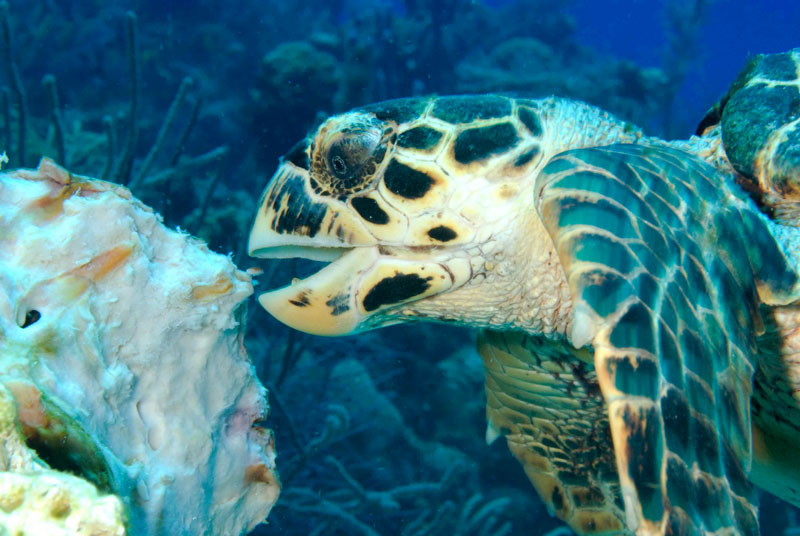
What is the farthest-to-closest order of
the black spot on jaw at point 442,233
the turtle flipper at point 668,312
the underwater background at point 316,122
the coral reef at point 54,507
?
the underwater background at point 316,122, the black spot on jaw at point 442,233, the turtle flipper at point 668,312, the coral reef at point 54,507

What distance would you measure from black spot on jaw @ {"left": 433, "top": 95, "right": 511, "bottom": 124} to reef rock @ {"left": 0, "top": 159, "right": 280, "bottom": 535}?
2.01 feet

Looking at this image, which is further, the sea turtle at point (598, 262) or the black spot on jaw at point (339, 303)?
the black spot on jaw at point (339, 303)

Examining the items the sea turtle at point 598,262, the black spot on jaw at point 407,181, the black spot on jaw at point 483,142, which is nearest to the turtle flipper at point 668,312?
the sea turtle at point 598,262

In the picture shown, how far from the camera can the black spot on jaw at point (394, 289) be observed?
1177 mm

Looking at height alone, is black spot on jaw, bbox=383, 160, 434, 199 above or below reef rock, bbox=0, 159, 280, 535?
above

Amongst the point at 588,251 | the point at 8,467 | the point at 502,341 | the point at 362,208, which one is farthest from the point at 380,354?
the point at 8,467

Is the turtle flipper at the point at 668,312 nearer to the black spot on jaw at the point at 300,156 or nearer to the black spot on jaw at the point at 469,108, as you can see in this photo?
the black spot on jaw at the point at 469,108

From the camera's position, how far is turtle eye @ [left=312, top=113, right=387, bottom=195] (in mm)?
1186

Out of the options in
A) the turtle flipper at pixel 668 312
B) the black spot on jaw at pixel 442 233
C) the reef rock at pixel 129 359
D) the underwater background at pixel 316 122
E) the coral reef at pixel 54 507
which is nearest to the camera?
the coral reef at pixel 54 507

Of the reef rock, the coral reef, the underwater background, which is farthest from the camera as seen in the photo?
the underwater background

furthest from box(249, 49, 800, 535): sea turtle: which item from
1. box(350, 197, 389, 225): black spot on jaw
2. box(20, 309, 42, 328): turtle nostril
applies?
box(20, 309, 42, 328): turtle nostril

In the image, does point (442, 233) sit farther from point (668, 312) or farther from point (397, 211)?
point (668, 312)

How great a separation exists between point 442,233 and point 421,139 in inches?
9.1

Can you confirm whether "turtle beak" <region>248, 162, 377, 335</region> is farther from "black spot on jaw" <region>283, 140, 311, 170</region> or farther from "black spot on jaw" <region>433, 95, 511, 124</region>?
"black spot on jaw" <region>433, 95, 511, 124</region>
